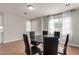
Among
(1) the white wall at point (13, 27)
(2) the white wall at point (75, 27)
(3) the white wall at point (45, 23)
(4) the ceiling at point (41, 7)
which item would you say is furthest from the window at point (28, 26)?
(2) the white wall at point (75, 27)

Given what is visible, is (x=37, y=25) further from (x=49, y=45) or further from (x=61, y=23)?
(x=49, y=45)

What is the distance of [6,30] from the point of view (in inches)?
287

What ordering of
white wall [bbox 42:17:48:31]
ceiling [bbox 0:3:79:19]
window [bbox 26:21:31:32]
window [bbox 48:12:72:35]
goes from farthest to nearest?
window [bbox 26:21:31:32]
white wall [bbox 42:17:48:31]
window [bbox 48:12:72:35]
ceiling [bbox 0:3:79:19]

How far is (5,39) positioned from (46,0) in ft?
20.3

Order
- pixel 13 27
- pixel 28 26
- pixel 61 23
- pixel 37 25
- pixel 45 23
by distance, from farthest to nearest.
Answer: pixel 28 26 → pixel 37 25 → pixel 45 23 → pixel 13 27 → pixel 61 23

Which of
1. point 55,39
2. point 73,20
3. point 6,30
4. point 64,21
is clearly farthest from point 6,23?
point 55,39

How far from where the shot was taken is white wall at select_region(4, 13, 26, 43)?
23.9 ft

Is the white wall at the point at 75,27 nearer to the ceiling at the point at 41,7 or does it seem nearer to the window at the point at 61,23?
the window at the point at 61,23

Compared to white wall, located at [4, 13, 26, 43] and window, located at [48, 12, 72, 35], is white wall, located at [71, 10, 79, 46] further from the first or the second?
white wall, located at [4, 13, 26, 43]

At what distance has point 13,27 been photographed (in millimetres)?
8117

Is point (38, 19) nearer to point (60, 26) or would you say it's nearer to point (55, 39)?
point (60, 26)

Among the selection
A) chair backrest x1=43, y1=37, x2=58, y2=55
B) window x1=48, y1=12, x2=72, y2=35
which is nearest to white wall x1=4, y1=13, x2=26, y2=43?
window x1=48, y1=12, x2=72, y2=35

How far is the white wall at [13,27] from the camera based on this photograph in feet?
23.9

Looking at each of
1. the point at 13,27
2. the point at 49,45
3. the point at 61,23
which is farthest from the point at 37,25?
the point at 49,45
